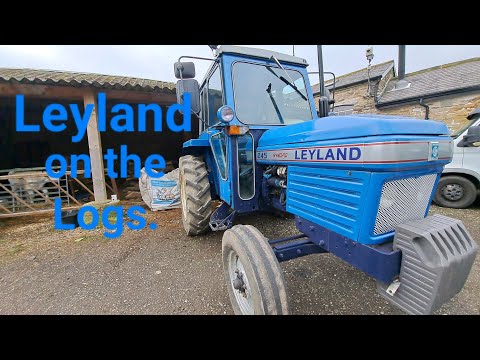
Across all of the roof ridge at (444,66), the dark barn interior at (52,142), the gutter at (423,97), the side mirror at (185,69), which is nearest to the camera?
the side mirror at (185,69)

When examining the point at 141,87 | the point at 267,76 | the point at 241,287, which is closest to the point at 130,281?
the point at 241,287

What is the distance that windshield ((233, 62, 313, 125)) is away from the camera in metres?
2.24

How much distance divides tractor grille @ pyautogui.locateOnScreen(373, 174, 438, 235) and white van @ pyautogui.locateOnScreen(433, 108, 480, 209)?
3.35 meters

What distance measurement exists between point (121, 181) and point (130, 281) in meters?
5.23

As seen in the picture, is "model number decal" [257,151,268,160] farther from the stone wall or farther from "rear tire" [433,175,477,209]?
the stone wall

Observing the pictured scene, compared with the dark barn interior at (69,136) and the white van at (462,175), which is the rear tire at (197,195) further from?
the white van at (462,175)

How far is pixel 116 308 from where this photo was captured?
74.7 inches

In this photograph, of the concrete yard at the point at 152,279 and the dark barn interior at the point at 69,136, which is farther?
the dark barn interior at the point at 69,136

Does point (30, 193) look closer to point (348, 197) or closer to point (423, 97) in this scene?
point (348, 197)

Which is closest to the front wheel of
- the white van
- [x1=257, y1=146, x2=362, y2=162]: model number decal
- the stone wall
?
[x1=257, y1=146, x2=362, y2=162]: model number decal

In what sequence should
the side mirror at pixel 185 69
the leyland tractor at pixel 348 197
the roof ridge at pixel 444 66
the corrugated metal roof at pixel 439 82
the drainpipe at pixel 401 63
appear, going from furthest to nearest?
1. the drainpipe at pixel 401 63
2. the roof ridge at pixel 444 66
3. the corrugated metal roof at pixel 439 82
4. the side mirror at pixel 185 69
5. the leyland tractor at pixel 348 197

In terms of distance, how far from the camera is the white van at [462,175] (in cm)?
372

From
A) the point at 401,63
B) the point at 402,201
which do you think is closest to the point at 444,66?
the point at 401,63

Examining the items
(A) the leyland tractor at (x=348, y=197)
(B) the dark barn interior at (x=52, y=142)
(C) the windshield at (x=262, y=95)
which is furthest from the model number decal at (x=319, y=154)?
(B) the dark barn interior at (x=52, y=142)
